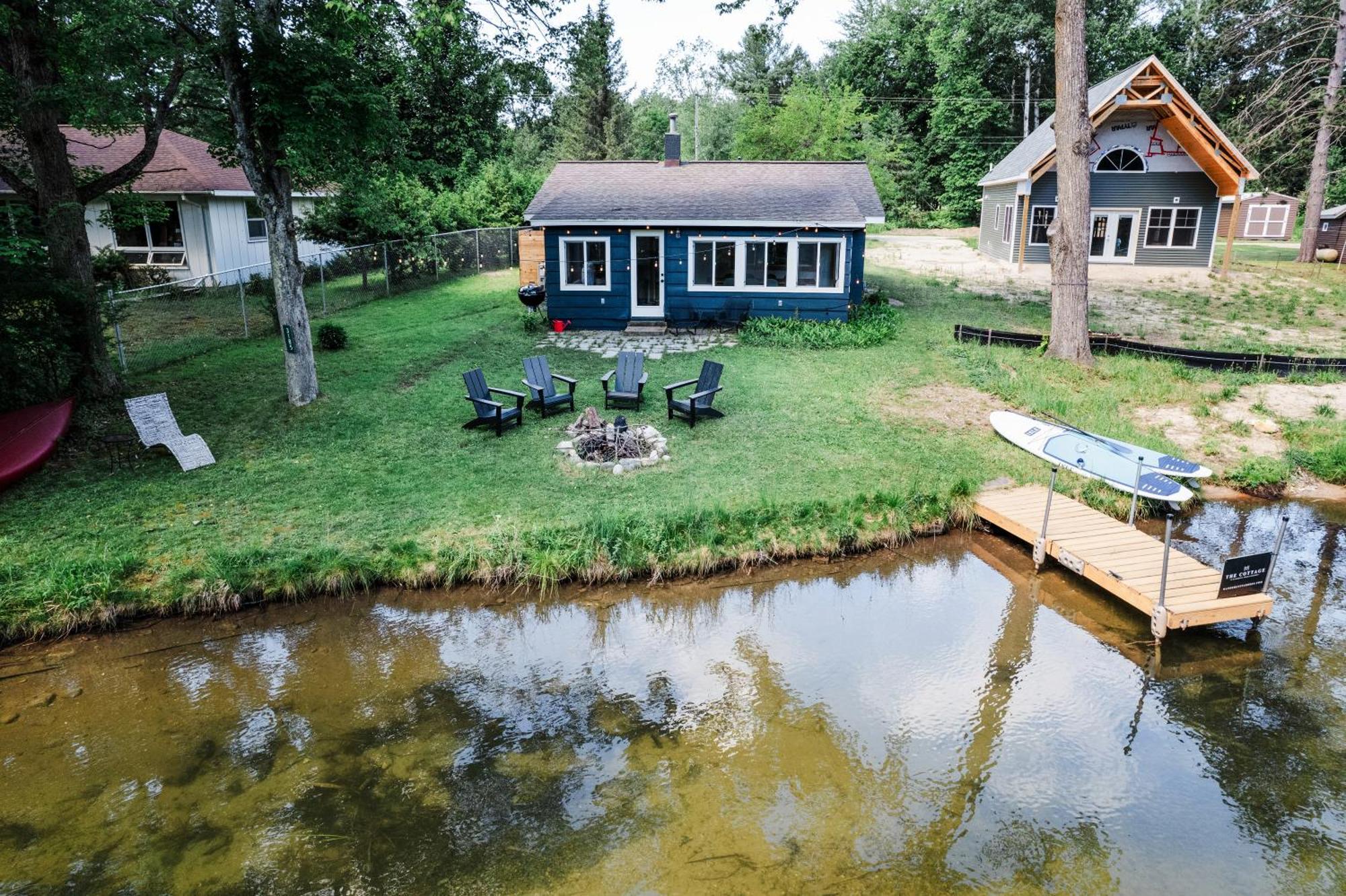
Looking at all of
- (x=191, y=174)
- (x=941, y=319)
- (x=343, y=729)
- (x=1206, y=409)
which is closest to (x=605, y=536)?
(x=343, y=729)

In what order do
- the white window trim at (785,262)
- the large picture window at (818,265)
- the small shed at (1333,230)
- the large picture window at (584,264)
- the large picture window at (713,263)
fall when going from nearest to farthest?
the white window trim at (785,262)
the large picture window at (818,265)
the large picture window at (713,263)
the large picture window at (584,264)
the small shed at (1333,230)

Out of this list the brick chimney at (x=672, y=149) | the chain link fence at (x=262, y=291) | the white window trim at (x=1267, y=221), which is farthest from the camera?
the white window trim at (x=1267, y=221)

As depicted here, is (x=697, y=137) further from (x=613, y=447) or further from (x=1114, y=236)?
(x=613, y=447)

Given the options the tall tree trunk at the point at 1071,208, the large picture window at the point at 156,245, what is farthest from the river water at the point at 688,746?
the large picture window at the point at 156,245

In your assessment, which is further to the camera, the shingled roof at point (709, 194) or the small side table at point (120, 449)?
the shingled roof at point (709, 194)

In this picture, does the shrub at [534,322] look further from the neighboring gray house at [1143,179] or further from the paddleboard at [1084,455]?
the neighboring gray house at [1143,179]

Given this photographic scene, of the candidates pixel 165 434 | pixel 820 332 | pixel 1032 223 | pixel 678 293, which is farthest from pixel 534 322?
pixel 1032 223

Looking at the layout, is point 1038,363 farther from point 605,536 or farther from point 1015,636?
point 605,536
